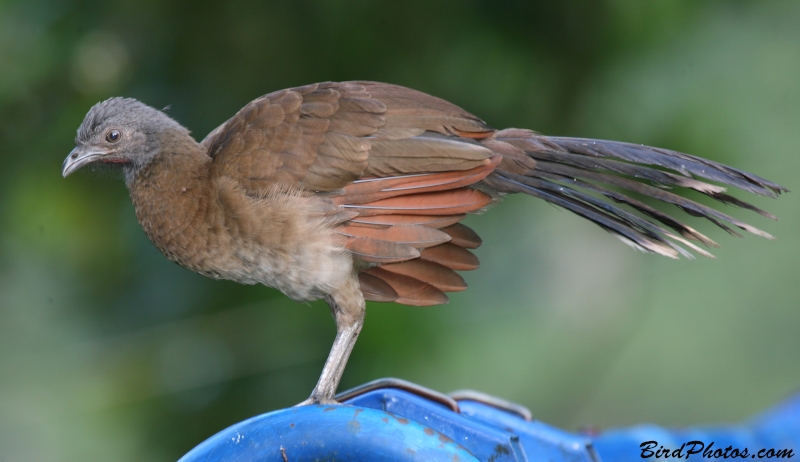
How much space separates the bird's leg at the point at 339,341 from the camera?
258cm

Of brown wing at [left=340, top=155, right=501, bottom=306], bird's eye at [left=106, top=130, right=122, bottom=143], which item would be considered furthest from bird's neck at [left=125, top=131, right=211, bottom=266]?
brown wing at [left=340, top=155, right=501, bottom=306]

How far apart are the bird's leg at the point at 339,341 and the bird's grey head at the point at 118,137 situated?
2.58 feet

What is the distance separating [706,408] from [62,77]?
3.96m

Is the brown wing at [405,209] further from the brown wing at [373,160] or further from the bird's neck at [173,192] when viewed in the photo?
the bird's neck at [173,192]

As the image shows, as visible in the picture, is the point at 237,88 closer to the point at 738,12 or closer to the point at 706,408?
the point at 738,12

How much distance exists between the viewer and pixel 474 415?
2.65 meters

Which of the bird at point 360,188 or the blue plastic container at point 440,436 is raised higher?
the bird at point 360,188

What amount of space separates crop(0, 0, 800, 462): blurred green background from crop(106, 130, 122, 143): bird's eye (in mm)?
1354

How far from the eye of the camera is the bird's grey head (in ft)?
8.81

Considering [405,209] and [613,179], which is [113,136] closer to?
[405,209]

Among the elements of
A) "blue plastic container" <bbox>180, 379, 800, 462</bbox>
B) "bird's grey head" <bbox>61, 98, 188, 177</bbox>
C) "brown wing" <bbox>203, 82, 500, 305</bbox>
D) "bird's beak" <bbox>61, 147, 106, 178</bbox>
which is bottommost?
"blue plastic container" <bbox>180, 379, 800, 462</bbox>

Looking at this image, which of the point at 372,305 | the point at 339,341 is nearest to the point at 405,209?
the point at 339,341

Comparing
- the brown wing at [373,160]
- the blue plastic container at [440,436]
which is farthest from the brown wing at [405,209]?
the blue plastic container at [440,436]

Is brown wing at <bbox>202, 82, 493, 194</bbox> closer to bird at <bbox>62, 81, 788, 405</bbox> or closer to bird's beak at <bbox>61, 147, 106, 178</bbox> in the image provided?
bird at <bbox>62, 81, 788, 405</bbox>
